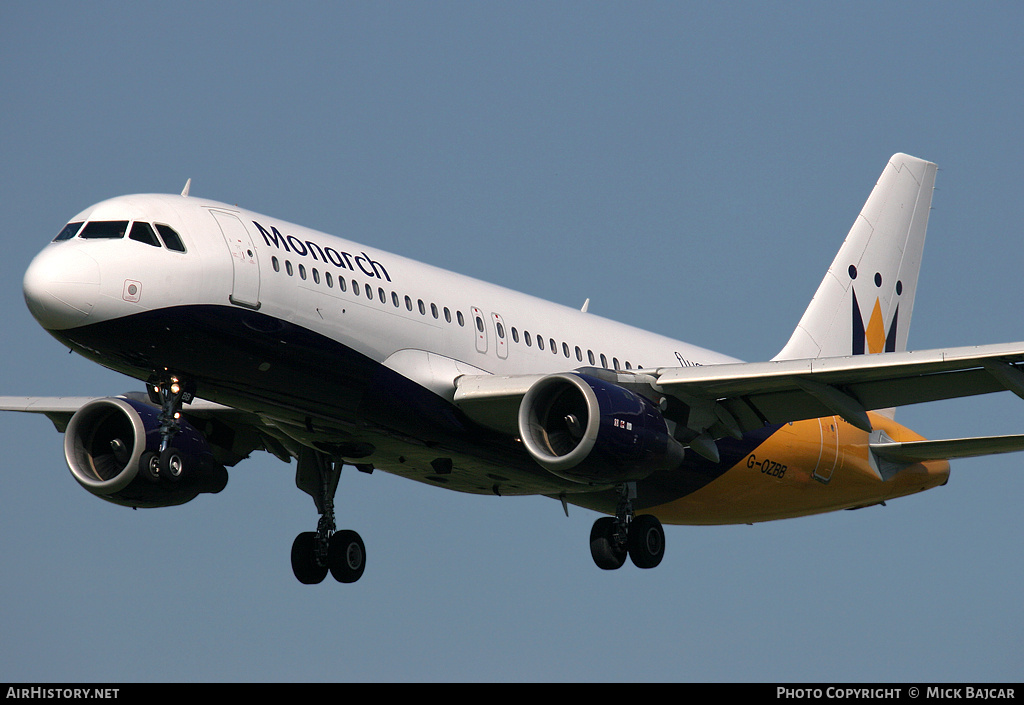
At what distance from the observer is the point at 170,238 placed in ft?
76.3

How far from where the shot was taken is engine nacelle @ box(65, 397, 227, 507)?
91.0ft

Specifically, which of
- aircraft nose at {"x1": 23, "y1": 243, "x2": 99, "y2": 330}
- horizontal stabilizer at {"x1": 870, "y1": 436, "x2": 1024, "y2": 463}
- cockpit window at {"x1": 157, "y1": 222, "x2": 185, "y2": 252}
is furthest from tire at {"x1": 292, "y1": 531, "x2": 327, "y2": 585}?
horizontal stabilizer at {"x1": 870, "y1": 436, "x2": 1024, "y2": 463}

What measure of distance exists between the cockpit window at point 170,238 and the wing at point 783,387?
5.76 metres

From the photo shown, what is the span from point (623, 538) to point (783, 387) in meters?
4.56

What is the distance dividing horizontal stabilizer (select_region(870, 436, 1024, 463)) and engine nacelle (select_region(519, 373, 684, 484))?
7.53 metres

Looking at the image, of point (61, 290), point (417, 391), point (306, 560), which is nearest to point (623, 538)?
point (417, 391)

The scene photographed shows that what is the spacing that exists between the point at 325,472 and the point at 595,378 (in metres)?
7.54

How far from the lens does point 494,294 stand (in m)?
28.5

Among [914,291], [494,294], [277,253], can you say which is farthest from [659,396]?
[914,291]

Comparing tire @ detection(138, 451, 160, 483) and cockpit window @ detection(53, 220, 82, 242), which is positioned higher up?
cockpit window @ detection(53, 220, 82, 242)

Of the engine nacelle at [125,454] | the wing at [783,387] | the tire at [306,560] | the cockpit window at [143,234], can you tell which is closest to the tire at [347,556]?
the tire at [306,560]

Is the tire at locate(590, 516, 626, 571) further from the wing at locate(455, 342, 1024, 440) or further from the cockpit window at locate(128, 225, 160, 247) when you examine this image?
the cockpit window at locate(128, 225, 160, 247)

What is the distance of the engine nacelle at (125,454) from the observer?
27750 millimetres
